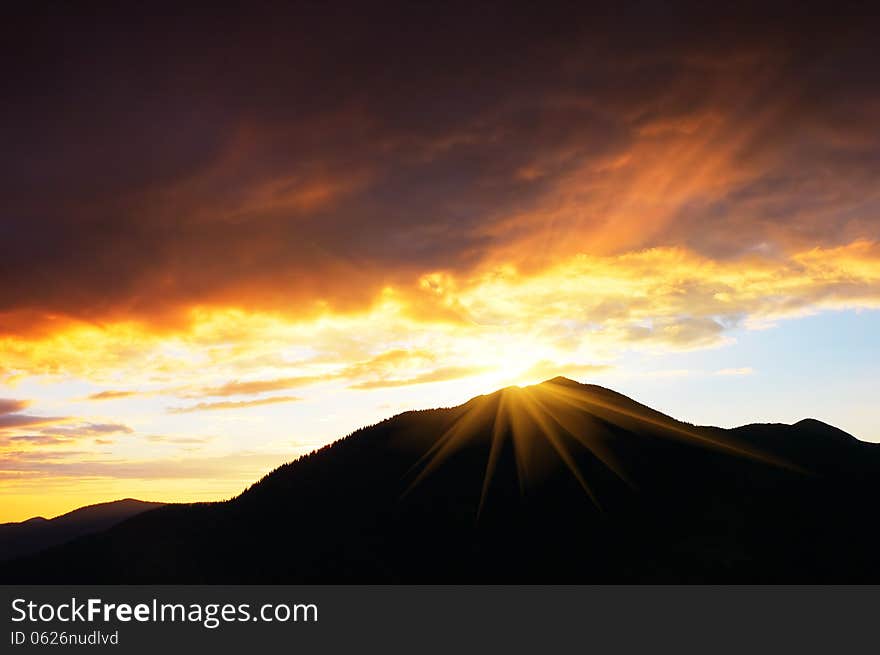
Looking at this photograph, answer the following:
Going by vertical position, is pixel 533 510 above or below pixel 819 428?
below

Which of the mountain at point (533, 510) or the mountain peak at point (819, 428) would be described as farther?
the mountain peak at point (819, 428)

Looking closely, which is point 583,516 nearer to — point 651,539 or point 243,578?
point 651,539

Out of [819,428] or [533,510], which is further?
[819,428]

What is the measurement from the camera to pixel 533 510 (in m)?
67.3

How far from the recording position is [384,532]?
228ft

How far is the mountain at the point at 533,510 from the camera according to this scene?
5703 cm

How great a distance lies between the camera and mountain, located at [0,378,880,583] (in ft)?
187

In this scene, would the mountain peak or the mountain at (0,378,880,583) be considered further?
the mountain peak
